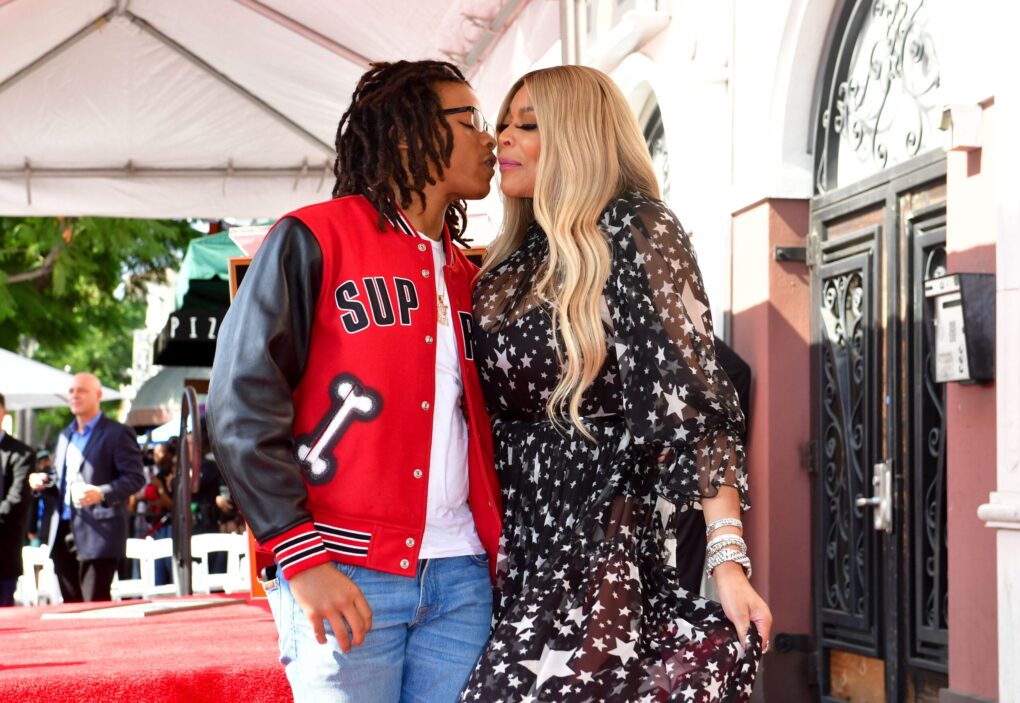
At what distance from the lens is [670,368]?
243cm

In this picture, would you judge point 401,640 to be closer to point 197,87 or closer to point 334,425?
point 334,425

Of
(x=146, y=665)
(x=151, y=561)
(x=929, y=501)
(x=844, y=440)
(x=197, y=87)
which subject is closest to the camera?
(x=146, y=665)

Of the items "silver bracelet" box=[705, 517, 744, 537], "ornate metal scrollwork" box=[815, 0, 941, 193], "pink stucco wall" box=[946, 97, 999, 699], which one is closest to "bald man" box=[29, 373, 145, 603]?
"ornate metal scrollwork" box=[815, 0, 941, 193]

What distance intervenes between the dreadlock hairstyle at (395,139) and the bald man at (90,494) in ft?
21.7

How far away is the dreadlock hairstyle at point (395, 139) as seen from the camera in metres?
2.65

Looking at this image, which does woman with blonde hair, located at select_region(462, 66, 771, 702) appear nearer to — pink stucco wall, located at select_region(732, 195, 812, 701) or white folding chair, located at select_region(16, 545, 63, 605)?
pink stucco wall, located at select_region(732, 195, 812, 701)

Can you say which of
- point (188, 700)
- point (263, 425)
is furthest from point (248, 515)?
→ point (188, 700)

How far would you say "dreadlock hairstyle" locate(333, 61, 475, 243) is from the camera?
104 inches

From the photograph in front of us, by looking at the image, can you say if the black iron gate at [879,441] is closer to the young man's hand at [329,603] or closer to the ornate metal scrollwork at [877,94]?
the ornate metal scrollwork at [877,94]

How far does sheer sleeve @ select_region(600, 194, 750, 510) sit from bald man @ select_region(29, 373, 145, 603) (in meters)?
6.95

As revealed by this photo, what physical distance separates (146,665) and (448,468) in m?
2.20

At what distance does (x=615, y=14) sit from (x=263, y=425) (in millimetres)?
6596

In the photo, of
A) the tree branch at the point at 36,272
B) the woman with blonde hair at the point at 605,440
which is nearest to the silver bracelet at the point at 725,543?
the woman with blonde hair at the point at 605,440

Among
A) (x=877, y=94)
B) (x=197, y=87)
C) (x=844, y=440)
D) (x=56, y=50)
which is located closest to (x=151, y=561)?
(x=197, y=87)
